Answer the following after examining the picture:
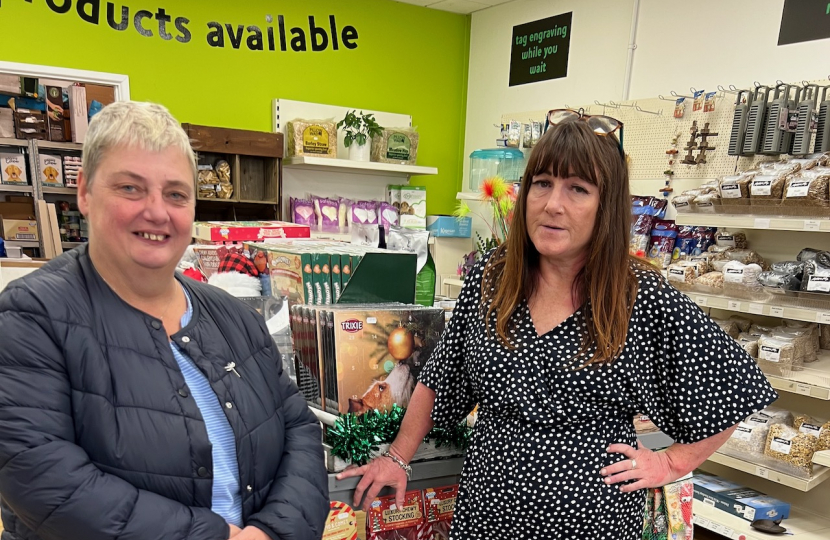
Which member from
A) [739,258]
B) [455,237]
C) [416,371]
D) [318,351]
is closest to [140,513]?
[318,351]

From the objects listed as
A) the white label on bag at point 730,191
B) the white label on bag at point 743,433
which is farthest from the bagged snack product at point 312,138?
the white label on bag at point 743,433

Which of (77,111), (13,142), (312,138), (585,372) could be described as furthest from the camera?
(312,138)

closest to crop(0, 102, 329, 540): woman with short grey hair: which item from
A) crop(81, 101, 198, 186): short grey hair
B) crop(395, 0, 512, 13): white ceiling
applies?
crop(81, 101, 198, 186): short grey hair

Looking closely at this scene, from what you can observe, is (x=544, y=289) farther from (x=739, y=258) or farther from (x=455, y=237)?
(x=455, y=237)

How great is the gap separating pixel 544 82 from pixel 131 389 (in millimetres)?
4988

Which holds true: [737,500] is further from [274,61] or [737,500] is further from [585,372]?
[274,61]

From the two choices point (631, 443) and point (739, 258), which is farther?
point (739, 258)

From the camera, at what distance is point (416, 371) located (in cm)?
178

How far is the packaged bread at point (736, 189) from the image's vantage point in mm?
3250

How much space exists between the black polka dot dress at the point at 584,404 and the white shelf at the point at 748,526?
7.83ft

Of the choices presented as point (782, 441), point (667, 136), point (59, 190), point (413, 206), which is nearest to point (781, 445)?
point (782, 441)

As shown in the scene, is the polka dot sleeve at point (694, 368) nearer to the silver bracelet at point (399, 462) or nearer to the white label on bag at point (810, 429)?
the silver bracelet at point (399, 462)

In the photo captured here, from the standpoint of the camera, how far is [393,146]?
5.44 m

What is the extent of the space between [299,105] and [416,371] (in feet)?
13.7
